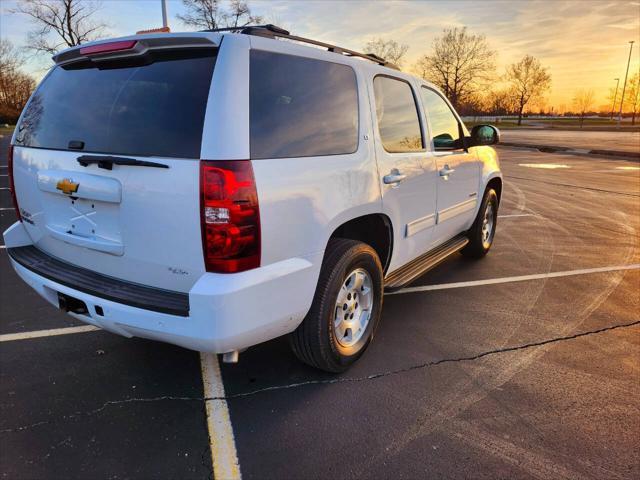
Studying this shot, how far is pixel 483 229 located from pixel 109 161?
4.51m

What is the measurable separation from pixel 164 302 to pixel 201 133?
0.85m

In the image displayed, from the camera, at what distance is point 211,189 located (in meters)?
2.13

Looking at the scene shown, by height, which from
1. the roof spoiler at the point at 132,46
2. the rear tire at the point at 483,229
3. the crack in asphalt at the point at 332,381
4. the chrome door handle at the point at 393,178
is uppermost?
the roof spoiler at the point at 132,46

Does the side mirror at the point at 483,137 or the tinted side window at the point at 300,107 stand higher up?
the tinted side window at the point at 300,107

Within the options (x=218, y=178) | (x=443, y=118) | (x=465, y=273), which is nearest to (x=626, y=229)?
(x=465, y=273)

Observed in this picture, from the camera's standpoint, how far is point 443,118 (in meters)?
4.52

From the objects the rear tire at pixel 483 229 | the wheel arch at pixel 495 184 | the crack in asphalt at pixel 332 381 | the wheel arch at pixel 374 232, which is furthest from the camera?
the wheel arch at pixel 495 184

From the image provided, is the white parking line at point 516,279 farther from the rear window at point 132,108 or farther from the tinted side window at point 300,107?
the rear window at point 132,108

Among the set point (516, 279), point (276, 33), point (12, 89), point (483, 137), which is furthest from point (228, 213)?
point (12, 89)

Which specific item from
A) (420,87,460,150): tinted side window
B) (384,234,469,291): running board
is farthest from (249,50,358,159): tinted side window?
(420,87,460,150): tinted side window

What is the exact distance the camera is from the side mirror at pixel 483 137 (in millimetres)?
4758

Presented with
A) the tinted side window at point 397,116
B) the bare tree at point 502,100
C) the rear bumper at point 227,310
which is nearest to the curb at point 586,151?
the tinted side window at point 397,116

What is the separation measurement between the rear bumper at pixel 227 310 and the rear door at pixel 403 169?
1009mm

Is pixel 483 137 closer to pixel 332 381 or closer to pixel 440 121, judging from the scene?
pixel 440 121
